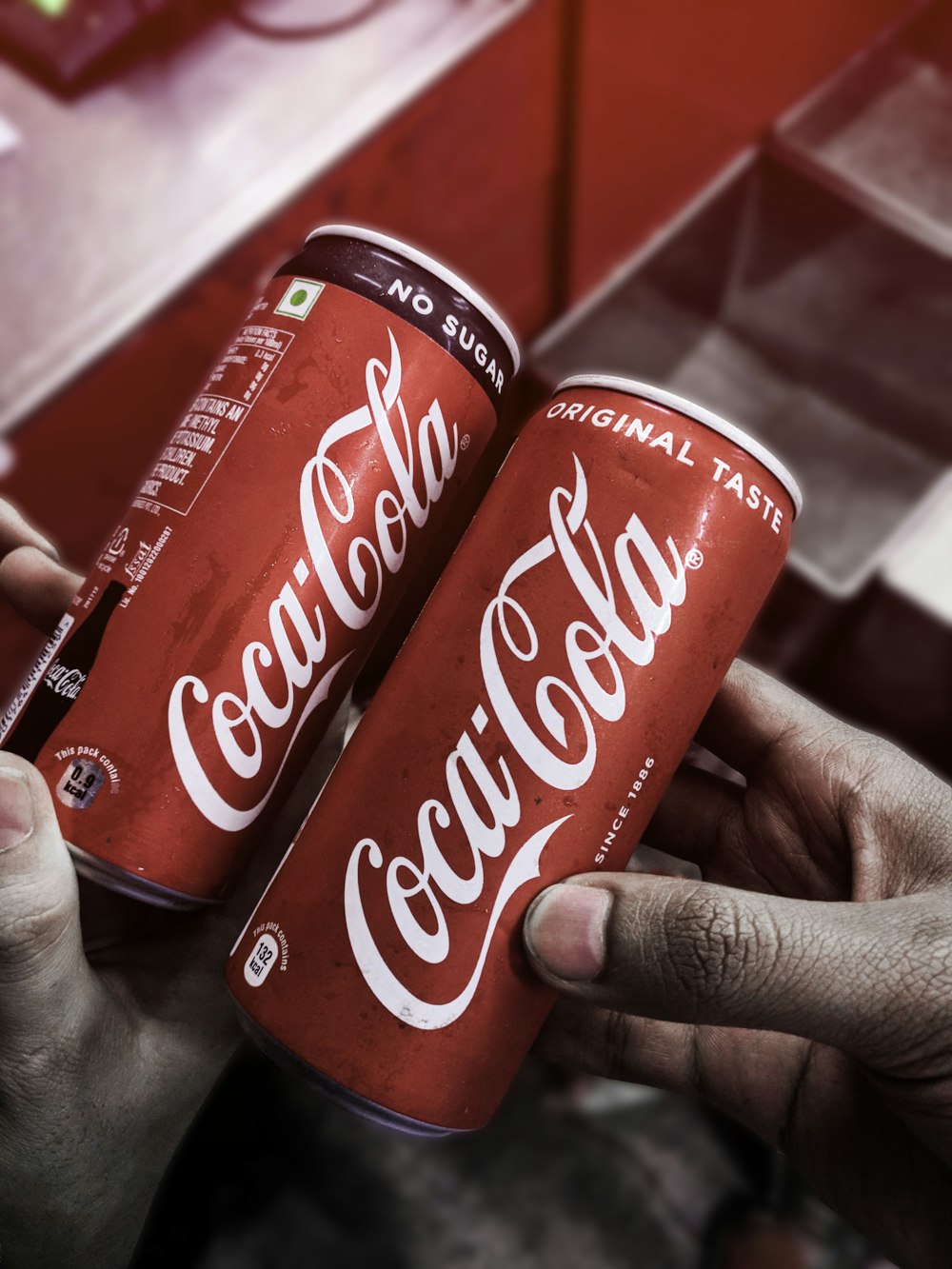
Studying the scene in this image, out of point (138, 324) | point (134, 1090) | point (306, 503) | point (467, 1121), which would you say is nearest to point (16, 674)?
point (138, 324)

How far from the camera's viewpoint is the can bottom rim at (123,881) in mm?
823

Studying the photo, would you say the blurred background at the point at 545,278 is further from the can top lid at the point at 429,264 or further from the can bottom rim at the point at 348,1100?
the can bottom rim at the point at 348,1100

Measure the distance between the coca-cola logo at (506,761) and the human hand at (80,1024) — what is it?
25cm

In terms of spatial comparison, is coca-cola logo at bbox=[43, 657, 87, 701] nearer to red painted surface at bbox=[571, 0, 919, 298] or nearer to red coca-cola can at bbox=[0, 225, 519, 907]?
red coca-cola can at bbox=[0, 225, 519, 907]

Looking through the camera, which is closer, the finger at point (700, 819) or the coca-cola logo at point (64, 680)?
the coca-cola logo at point (64, 680)

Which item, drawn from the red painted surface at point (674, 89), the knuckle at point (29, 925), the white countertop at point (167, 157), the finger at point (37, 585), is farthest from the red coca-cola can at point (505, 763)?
the red painted surface at point (674, 89)

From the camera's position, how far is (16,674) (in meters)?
1.78

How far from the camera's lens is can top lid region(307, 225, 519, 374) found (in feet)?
2.96

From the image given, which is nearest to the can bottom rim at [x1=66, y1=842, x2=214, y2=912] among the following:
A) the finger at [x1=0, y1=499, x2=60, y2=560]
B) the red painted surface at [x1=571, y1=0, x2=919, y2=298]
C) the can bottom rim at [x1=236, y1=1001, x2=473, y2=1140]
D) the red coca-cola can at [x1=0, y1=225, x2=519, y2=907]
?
the red coca-cola can at [x1=0, y1=225, x2=519, y2=907]

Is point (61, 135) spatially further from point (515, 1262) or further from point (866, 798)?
point (515, 1262)

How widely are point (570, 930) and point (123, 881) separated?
1.15 ft

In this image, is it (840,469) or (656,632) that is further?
(840,469)

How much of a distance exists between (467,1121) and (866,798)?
0.44 metres

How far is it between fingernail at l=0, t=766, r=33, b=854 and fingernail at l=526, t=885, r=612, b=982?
15.0 inches
